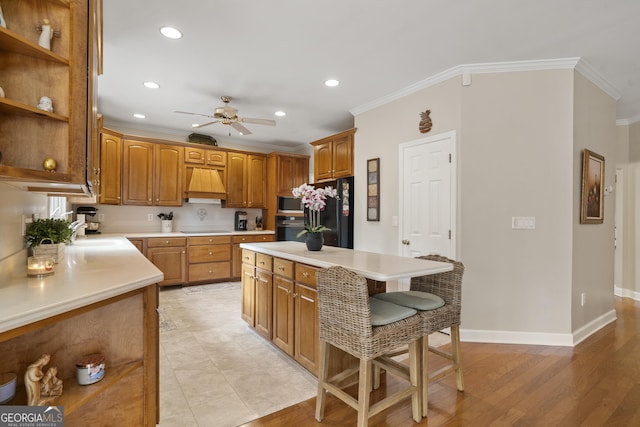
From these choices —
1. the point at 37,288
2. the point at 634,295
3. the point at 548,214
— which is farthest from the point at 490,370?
the point at 634,295

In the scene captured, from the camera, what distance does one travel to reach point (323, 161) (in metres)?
4.99

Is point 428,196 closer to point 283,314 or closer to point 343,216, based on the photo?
point 343,216

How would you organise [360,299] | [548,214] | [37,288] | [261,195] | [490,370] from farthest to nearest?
[261,195] → [548,214] → [490,370] → [360,299] → [37,288]

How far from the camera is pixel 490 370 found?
246cm

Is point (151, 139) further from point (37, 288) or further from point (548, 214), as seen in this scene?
point (548, 214)

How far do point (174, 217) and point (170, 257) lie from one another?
3.03ft

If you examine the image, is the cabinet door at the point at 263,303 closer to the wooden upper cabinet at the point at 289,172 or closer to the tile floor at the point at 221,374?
the tile floor at the point at 221,374

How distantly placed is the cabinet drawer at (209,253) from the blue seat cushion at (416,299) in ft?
12.5

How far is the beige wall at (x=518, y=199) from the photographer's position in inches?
116

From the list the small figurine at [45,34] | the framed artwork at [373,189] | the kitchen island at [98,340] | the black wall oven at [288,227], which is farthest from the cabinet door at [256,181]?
the small figurine at [45,34]

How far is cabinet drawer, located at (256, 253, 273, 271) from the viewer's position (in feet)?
9.23

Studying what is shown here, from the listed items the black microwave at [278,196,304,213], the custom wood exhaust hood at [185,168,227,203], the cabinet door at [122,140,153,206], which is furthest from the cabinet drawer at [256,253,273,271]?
Result: the cabinet door at [122,140,153,206]

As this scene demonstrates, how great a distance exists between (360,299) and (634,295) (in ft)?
17.3

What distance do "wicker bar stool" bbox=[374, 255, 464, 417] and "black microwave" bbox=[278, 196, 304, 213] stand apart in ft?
Result: 12.2
